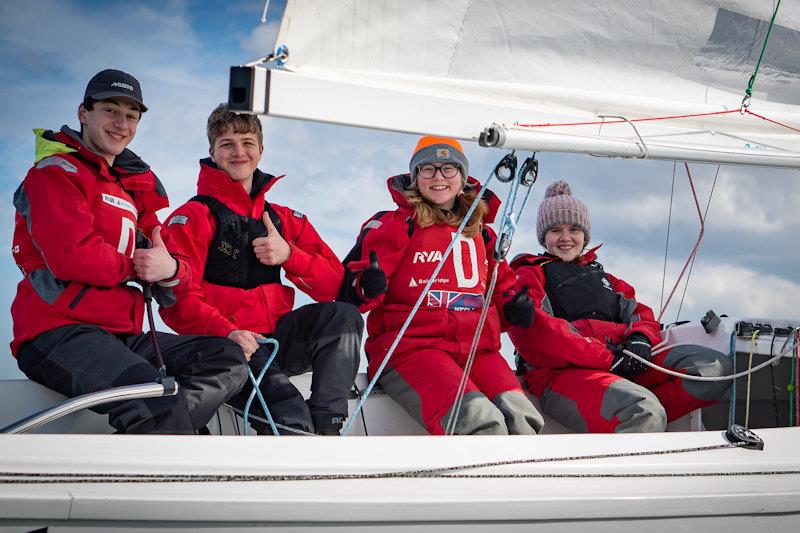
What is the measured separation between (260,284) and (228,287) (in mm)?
137

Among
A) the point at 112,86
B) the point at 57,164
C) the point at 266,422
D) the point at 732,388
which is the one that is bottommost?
the point at 266,422

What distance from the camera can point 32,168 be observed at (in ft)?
8.75

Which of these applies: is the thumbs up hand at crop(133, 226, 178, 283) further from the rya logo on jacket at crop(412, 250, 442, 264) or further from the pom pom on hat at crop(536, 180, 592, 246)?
the pom pom on hat at crop(536, 180, 592, 246)

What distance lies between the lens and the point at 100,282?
2.58m

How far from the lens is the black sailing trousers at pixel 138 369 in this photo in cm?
234

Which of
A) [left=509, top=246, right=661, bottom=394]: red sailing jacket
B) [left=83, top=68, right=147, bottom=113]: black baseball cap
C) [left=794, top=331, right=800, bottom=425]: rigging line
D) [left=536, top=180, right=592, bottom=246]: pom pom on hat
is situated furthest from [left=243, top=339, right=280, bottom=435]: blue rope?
[left=794, top=331, right=800, bottom=425]: rigging line

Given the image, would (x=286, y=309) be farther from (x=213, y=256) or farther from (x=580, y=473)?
(x=580, y=473)

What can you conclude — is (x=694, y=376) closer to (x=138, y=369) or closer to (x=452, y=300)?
(x=452, y=300)

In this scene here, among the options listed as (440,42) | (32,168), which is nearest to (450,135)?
(440,42)

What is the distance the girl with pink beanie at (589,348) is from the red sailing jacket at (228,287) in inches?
39.5

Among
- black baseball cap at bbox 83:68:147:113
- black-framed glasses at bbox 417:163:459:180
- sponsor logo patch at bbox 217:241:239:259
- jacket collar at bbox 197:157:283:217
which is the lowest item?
sponsor logo patch at bbox 217:241:239:259

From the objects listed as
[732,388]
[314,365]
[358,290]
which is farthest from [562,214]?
[314,365]

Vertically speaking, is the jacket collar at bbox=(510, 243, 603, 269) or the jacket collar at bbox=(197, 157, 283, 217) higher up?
the jacket collar at bbox=(197, 157, 283, 217)

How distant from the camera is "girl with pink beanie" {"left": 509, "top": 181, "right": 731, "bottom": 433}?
3.20 metres
